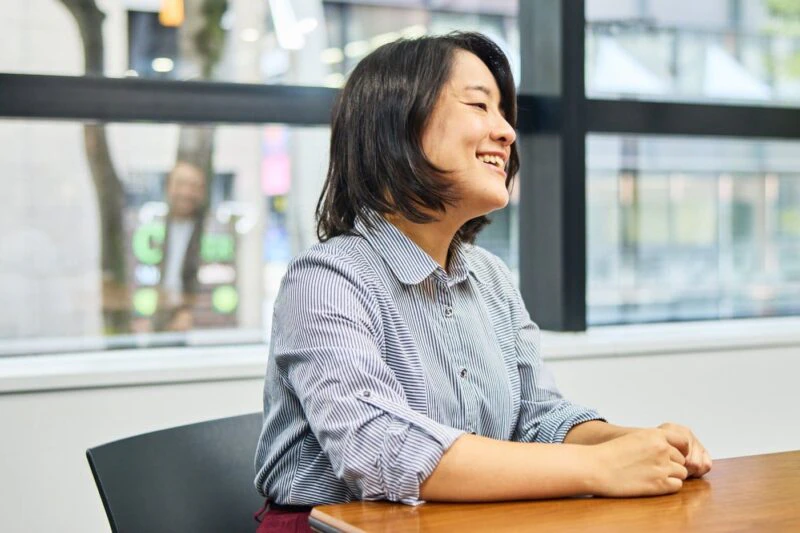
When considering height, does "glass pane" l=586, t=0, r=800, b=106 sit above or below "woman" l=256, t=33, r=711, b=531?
above

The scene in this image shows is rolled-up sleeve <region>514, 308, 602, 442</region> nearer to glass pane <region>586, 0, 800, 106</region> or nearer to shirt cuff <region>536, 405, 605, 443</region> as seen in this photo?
shirt cuff <region>536, 405, 605, 443</region>

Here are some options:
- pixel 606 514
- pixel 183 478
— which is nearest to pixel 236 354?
pixel 183 478

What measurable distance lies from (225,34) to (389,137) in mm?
1462

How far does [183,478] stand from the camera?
4.71ft

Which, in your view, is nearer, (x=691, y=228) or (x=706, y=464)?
(x=706, y=464)

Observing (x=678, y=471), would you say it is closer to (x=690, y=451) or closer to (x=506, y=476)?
(x=690, y=451)

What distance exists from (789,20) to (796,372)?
1.30 m

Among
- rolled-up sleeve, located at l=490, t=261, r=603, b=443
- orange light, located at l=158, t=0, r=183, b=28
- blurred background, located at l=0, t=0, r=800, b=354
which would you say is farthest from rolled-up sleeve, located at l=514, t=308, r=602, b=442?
orange light, located at l=158, t=0, r=183, b=28

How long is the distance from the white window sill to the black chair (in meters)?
0.80

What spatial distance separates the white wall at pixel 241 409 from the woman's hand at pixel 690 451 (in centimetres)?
135

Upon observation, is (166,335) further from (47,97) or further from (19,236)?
(47,97)

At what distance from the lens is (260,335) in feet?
9.23

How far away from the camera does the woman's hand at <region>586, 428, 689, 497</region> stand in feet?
3.84

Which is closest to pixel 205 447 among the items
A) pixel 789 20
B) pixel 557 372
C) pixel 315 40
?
pixel 557 372
